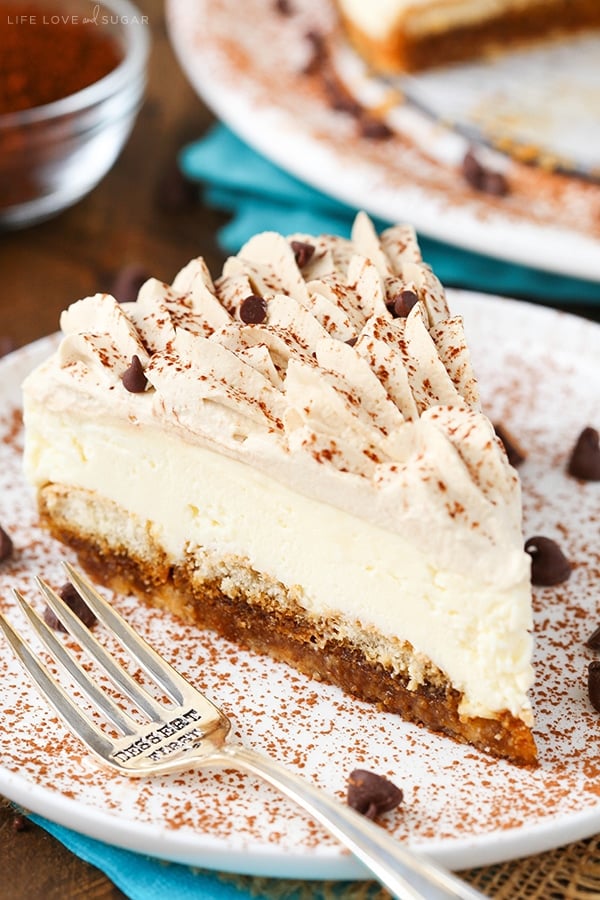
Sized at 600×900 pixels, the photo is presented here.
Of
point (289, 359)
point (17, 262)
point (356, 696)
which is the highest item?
point (289, 359)

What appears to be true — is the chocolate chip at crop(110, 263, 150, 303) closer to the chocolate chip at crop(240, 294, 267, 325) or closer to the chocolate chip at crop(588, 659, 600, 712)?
the chocolate chip at crop(240, 294, 267, 325)

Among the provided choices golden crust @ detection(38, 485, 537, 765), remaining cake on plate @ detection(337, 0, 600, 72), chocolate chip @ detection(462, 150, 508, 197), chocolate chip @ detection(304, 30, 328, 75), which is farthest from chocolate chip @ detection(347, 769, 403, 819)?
remaining cake on plate @ detection(337, 0, 600, 72)

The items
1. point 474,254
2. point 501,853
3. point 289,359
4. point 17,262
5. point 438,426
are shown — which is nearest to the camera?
point 501,853

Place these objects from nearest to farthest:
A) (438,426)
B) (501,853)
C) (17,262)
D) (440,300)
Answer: (501,853), (438,426), (440,300), (17,262)

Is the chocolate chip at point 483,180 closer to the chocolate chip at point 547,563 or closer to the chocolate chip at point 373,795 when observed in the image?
the chocolate chip at point 547,563

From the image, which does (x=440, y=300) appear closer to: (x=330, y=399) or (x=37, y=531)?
(x=330, y=399)

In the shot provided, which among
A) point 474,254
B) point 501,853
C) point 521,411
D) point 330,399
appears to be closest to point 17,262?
point 474,254
